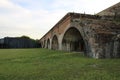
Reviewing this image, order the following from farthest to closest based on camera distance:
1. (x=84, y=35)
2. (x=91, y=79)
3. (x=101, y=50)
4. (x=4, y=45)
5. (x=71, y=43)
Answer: (x=4, y=45) → (x=71, y=43) → (x=84, y=35) → (x=101, y=50) → (x=91, y=79)

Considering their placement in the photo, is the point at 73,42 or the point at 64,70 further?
the point at 73,42

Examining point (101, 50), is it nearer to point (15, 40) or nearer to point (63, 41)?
point (63, 41)

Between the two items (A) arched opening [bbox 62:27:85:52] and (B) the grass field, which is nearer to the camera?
(B) the grass field

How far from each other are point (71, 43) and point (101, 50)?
7.66 m

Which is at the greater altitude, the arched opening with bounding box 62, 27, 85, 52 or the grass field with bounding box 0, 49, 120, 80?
the arched opening with bounding box 62, 27, 85, 52

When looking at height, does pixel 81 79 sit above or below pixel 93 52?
below

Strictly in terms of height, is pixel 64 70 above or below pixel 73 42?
below

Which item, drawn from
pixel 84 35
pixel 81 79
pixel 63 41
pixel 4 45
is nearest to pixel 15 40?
pixel 4 45

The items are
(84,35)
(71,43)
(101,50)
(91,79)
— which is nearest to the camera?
(91,79)

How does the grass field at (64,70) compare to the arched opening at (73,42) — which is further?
the arched opening at (73,42)

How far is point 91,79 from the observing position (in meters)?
4.36

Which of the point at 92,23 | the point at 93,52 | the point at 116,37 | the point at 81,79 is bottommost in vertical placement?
the point at 81,79

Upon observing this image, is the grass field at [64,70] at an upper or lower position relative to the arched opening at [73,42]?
lower

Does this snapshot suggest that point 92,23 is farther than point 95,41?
Yes
